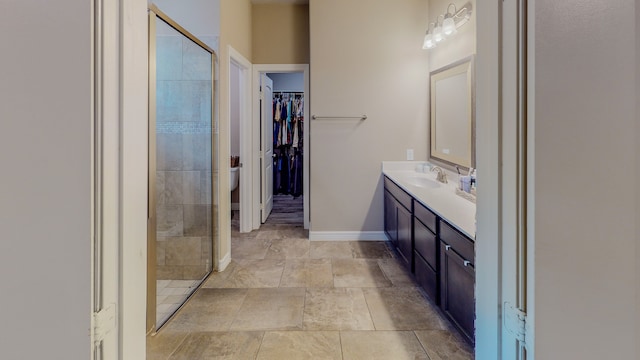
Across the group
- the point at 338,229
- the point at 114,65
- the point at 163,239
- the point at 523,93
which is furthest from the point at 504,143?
the point at 338,229

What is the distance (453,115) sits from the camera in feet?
11.5

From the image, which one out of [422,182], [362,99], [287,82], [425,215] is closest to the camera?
[425,215]

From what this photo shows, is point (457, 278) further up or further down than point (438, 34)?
further down

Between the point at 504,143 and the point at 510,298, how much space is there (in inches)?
10.7

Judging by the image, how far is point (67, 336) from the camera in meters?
0.55

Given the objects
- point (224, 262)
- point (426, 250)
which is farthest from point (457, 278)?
point (224, 262)

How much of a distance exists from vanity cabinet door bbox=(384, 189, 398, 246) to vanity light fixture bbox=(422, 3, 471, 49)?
170cm

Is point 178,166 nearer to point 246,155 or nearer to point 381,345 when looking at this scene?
point 246,155

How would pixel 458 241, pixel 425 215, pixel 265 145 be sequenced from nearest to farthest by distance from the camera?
pixel 458 241
pixel 425 215
pixel 265 145

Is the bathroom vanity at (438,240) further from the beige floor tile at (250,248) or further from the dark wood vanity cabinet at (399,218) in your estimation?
the beige floor tile at (250,248)

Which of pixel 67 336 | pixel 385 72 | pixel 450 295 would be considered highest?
pixel 385 72

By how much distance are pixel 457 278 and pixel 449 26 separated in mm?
2370

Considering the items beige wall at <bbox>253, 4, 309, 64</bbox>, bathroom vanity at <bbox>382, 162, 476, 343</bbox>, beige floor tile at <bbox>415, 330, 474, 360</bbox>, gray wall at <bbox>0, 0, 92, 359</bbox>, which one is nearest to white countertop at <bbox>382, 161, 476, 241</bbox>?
bathroom vanity at <bbox>382, 162, 476, 343</bbox>

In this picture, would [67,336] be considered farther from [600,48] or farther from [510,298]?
[600,48]
